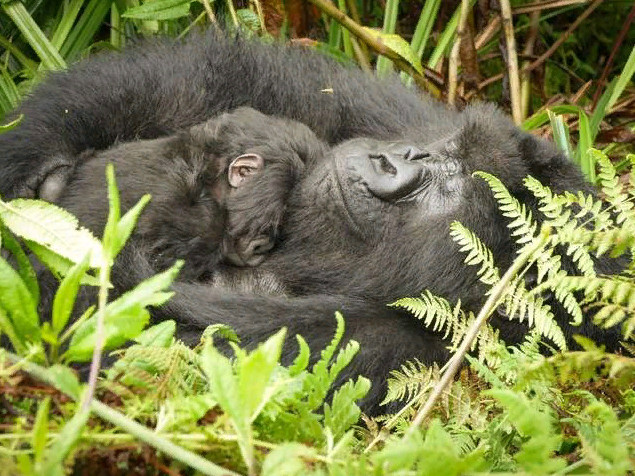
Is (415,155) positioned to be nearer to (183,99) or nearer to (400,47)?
(183,99)

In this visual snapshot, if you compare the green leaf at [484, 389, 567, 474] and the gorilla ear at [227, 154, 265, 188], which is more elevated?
the green leaf at [484, 389, 567, 474]

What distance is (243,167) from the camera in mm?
2430

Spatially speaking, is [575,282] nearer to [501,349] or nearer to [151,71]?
[501,349]

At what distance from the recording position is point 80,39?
3490 millimetres

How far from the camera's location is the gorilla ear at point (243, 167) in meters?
2.41

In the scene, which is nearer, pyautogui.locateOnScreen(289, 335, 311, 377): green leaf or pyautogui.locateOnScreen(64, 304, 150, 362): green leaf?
pyautogui.locateOnScreen(64, 304, 150, 362): green leaf

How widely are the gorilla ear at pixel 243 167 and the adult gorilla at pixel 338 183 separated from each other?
0.12 meters

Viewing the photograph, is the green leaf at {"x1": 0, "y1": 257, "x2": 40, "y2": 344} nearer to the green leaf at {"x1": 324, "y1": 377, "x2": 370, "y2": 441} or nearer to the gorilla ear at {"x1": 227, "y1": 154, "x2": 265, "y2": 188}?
the green leaf at {"x1": 324, "y1": 377, "x2": 370, "y2": 441}

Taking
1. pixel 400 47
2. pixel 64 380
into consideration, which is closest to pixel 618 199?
pixel 64 380

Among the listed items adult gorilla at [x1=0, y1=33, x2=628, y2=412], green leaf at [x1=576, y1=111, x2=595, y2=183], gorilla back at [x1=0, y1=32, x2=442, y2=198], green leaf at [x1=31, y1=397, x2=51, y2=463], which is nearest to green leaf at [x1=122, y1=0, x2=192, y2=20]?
gorilla back at [x1=0, y1=32, x2=442, y2=198]

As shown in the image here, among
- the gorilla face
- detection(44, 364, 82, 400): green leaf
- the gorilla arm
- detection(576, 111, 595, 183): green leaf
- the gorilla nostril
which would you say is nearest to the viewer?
detection(44, 364, 82, 400): green leaf

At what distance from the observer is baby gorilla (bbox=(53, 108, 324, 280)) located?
7.48 feet

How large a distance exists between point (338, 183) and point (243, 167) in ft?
0.86

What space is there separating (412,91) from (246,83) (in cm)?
55
